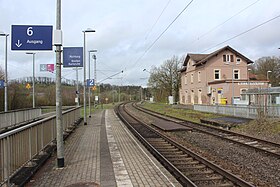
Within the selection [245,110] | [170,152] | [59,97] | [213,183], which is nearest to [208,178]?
[213,183]

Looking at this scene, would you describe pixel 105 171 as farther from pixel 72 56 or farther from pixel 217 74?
pixel 217 74

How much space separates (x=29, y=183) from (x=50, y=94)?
164 ft

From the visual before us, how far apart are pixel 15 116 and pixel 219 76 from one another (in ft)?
135

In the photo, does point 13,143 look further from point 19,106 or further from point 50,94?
point 50,94

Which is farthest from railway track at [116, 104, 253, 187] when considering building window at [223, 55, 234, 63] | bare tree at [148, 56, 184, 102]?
bare tree at [148, 56, 184, 102]

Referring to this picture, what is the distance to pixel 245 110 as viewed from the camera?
976 inches

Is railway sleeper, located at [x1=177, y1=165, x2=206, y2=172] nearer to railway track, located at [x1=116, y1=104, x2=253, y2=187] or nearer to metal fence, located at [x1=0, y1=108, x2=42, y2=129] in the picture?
railway track, located at [x1=116, y1=104, x2=253, y2=187]

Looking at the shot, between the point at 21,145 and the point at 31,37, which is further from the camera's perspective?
the point at 31,37

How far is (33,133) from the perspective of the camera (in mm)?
8047

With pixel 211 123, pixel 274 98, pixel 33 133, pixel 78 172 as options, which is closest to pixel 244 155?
pixel 78 172

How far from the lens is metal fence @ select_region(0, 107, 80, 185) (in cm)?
549

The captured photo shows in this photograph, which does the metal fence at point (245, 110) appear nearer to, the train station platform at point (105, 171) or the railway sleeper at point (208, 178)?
the train station platform at point (105, 171)

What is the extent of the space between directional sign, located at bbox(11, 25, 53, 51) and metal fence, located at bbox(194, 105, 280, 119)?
1437 centimetres

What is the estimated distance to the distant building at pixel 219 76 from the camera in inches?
1850
